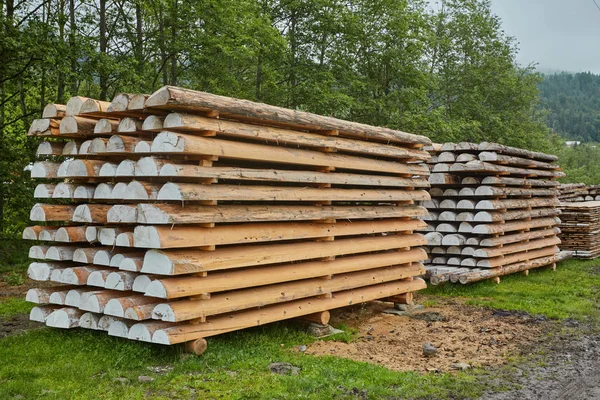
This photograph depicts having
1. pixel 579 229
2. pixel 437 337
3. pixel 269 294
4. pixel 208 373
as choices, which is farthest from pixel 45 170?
pixel 579 229

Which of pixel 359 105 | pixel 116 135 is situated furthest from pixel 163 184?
pixel 359 105

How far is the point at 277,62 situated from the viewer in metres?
24.4

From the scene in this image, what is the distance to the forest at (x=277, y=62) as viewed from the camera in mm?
14328

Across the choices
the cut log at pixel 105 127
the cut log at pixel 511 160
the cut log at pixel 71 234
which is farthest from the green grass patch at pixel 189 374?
the cut log at pixel 511 160

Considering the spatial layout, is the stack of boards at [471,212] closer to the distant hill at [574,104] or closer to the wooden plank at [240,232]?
the wooden plank at [240,232]

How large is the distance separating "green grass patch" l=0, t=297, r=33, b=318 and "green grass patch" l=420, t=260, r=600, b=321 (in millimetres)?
7739

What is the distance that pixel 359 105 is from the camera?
24.6 m

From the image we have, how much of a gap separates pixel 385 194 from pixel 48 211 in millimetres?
5477

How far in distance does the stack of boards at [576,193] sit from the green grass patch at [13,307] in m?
18.9

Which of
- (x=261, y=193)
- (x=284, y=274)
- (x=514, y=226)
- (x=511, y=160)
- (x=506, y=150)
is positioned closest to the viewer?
(x=261, y=193)

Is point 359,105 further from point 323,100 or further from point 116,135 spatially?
point 116,135

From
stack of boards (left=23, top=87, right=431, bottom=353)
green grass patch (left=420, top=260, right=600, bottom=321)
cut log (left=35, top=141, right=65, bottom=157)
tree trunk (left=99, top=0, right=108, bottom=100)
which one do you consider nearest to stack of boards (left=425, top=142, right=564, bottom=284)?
green grass patch (left=420, top=260, right=600, bottom=321)

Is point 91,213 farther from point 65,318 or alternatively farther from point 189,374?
point 189,374

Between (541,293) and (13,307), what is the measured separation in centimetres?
1019
